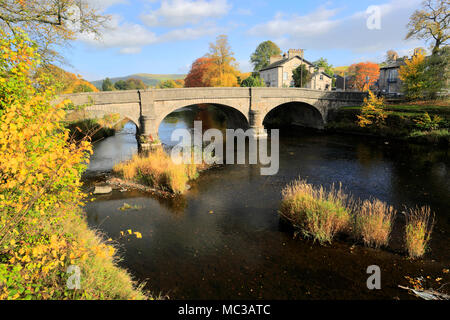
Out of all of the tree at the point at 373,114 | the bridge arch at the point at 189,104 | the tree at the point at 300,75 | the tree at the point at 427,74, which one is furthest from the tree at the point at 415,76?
the tree at the point at 300,75

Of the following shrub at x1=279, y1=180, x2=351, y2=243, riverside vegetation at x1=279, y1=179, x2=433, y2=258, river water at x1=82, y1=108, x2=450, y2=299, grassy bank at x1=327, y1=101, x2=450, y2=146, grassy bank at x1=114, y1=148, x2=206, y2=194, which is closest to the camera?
river water at x1=82, y1=108, x2=450, y2=299

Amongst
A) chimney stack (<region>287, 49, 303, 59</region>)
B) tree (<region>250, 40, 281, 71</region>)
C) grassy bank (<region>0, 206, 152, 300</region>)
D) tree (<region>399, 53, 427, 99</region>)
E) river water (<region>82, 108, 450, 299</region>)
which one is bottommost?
river water (<region>82, 108, 450, 299</region>)

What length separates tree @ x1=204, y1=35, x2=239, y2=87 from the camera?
162ft

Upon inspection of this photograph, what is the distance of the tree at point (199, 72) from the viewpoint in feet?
168

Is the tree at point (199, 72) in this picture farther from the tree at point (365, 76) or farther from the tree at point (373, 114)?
the tree at point (365, 76)

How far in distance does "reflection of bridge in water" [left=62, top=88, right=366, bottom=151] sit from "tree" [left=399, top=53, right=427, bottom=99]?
16.7ft

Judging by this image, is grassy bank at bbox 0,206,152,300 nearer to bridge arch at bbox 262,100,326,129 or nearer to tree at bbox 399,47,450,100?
Answer: bridge arch at bbox 262,100,326,129

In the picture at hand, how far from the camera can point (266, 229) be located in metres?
10.5

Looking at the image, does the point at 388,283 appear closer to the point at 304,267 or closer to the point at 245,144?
the point at 304,267

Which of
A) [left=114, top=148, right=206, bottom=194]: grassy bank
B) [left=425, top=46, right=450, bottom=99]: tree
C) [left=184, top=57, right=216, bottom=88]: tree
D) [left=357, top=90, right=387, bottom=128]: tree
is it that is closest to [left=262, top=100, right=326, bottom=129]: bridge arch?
[left=357, top=90, right=387, bottom=128]: tree

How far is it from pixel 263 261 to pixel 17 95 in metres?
7.69

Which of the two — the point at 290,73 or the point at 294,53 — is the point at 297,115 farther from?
the point at 294,53

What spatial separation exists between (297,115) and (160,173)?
31381 mm

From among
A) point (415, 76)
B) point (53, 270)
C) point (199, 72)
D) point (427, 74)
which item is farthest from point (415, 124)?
point (199, 72)
